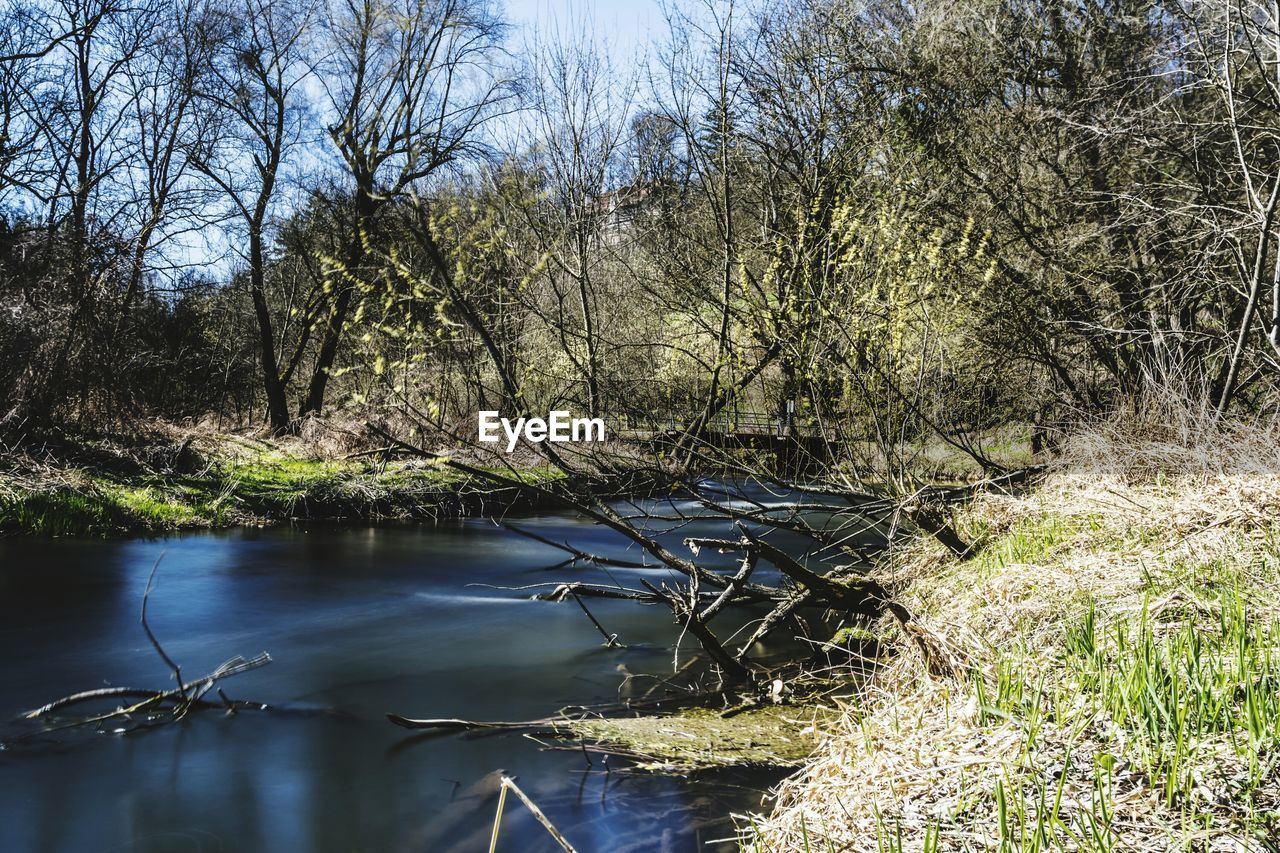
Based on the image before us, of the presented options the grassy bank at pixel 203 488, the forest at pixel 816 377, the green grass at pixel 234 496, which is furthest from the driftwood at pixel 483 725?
the grassy bank at pixel 203 488

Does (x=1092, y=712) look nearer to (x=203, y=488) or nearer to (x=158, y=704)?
(x=158, y=704)

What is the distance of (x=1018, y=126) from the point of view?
1261cm

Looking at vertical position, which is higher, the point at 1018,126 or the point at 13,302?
the point at 1018,126

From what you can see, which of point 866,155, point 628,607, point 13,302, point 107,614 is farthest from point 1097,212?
point 13,302

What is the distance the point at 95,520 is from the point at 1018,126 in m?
13.6

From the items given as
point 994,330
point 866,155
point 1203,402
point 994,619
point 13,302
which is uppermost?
point 866,155

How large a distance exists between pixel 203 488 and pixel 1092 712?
13918mm

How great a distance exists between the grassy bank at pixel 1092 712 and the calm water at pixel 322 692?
119cm

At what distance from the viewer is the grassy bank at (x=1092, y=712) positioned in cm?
297

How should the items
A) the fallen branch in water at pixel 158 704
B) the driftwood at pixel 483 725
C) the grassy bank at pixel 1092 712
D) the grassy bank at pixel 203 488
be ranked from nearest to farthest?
1. the grassy bank at pixel 1092 712
2. the driftwood at pixel 483 725
3. the fallen branch in water at pixel 158 704
4. the grassy bank at pixel 203 488

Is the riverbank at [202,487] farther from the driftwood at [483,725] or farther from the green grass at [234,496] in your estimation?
the driftwood at [483,725]

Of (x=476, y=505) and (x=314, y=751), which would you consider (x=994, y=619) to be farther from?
(x=476, y=505)

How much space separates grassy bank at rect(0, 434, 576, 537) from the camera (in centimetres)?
1248

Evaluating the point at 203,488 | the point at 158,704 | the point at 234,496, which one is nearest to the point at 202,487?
the point at 203,488
